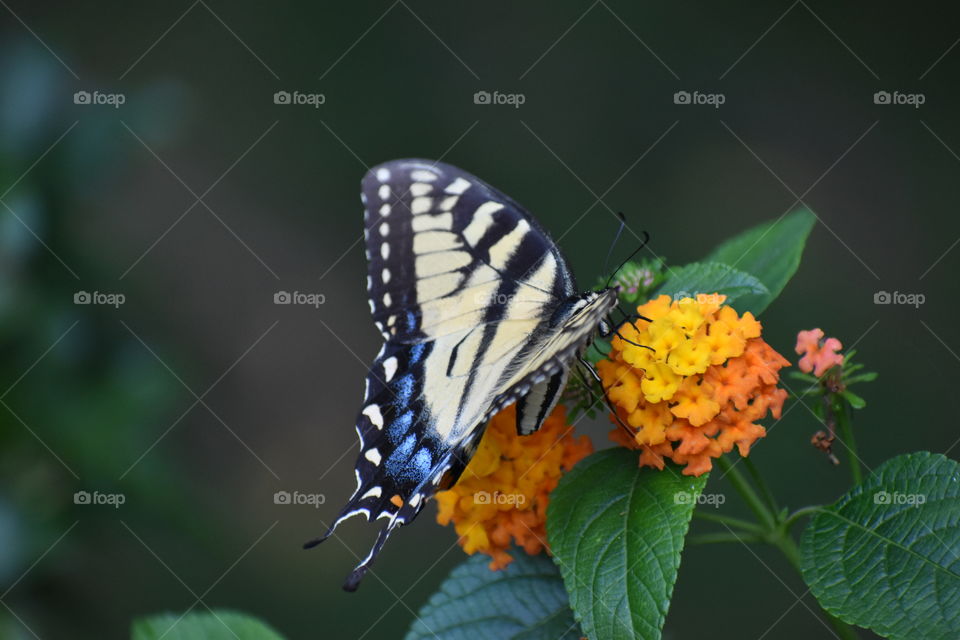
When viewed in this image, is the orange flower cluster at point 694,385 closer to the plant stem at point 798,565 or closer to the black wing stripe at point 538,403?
the black wing stripe at point 538,403

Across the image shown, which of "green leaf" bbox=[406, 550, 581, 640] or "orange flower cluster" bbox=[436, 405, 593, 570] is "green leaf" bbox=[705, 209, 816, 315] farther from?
"green leaf" bbox=[406, 550, 581, 640]

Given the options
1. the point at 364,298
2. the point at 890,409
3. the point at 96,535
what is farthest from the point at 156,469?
the point at 890,409

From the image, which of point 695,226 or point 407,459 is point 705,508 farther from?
point 407,459

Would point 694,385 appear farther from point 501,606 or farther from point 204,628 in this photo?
point 204,628

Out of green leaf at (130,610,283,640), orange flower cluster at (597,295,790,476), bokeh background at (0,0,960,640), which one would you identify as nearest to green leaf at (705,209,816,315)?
orange flower cluster at (597,295,790,476)

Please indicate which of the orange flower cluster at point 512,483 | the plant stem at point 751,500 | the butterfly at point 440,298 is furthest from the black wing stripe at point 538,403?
the plant stem at point 751,500

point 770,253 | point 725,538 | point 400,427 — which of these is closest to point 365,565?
point 400,427
